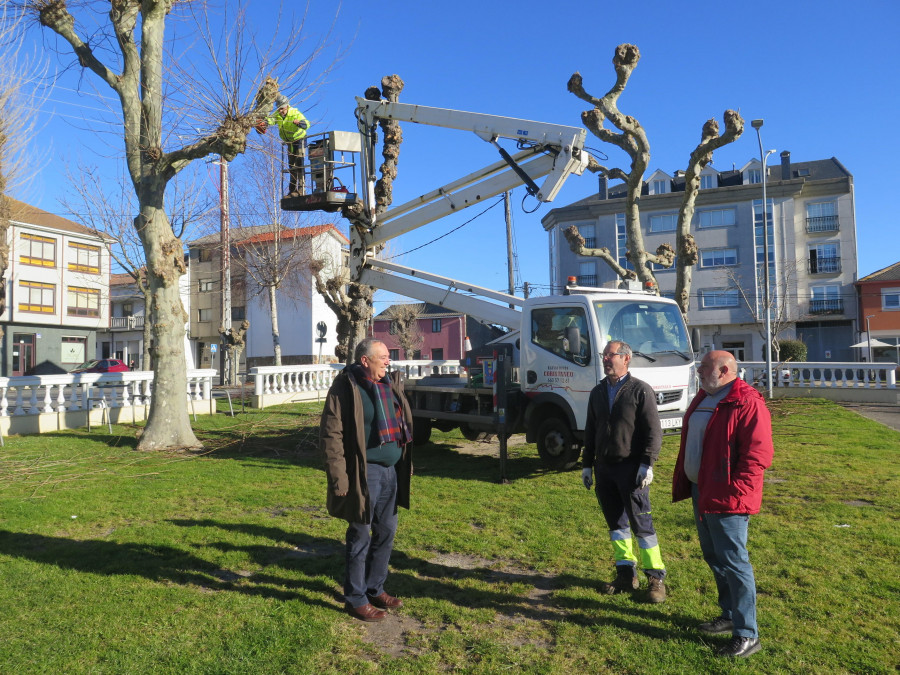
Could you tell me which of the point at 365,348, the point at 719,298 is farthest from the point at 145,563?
the point at 719,298

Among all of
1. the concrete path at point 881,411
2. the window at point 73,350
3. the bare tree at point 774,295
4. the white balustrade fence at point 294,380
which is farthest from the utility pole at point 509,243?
the window at point 73,350

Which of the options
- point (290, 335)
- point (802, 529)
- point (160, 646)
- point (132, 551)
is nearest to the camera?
point (160, 646)

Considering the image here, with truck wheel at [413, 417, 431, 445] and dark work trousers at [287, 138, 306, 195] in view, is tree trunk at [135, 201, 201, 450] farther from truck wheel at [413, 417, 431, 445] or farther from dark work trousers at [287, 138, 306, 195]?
truck wheel at [413, 417, 431, 445]

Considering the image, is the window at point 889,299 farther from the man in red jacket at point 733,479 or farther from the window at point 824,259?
the man in red jacket at point 733,479

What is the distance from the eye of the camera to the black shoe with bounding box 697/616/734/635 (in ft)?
13.1

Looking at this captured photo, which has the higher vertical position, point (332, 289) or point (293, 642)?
point (332, 289)

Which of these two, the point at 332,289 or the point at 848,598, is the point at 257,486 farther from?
the point at 332,289

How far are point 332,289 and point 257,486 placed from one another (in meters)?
10.8

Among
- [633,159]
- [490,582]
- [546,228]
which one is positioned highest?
[546,228]

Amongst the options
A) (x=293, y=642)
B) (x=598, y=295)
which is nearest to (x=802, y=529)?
(x=598, y=295)

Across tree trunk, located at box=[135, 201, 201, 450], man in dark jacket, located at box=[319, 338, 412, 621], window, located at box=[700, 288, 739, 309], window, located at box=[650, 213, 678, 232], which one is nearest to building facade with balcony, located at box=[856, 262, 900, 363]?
window, located at box=[700, 288, 739, 309]

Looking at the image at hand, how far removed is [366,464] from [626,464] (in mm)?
1964

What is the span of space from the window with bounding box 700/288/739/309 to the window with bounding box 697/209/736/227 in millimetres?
5001

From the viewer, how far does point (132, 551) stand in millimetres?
5777
